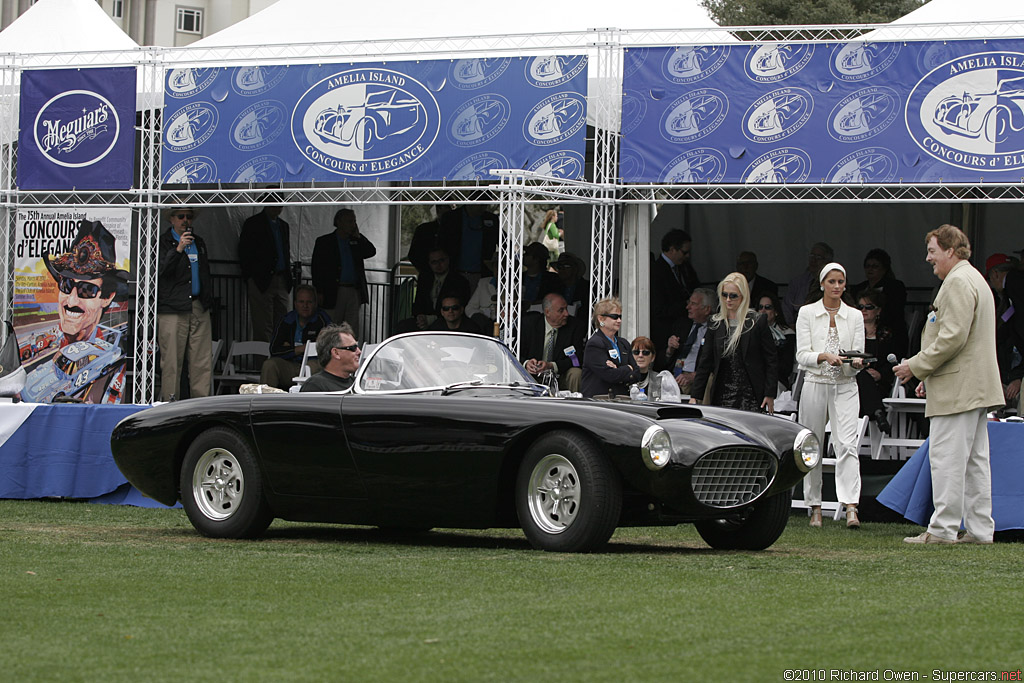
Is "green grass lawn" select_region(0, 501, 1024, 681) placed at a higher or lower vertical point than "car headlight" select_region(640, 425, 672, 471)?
lower

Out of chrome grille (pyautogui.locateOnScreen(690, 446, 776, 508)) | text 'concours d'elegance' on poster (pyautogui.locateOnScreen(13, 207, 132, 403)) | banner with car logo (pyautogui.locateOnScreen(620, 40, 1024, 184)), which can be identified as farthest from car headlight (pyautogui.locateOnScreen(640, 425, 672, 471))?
text 'concours d'elegance' on poster (pyautogui.locateOnScreen(13, 207, 132, 403))

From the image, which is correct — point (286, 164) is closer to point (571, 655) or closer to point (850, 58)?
point (850, 58)

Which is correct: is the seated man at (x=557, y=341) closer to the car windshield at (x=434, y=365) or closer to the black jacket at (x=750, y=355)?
the black jacket at (x=750, y=355)

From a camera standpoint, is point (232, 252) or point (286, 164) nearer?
point (286, 164)

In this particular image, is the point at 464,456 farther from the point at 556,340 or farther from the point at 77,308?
the point at 77,308

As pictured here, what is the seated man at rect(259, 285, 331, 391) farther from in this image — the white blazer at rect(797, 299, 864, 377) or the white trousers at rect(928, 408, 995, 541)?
the white trousers at rect(928, 408, 995, 541)

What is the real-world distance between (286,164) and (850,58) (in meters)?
5.25

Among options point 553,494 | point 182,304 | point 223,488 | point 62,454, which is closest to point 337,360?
point 223,488

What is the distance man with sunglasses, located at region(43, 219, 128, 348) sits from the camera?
46.0ft

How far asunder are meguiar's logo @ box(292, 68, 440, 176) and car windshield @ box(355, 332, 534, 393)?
194 inches

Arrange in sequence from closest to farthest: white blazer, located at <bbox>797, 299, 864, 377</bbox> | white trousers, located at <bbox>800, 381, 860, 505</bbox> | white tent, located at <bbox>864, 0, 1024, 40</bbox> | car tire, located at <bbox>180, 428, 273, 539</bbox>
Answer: car tire, located at <bbox>180, 428, 273, 539</bbox> → white trousers, located at <bbox>800, 381, 860, 505</bbox> → white blazer, located at <bbox>797, 299, 864, 377</bbox> → white tent, located at <bbox>864, 0, 1024, 40</bbox>

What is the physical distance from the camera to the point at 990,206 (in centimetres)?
1568

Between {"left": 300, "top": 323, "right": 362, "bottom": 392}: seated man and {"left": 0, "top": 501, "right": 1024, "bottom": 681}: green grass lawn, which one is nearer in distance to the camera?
{"left": 0, "top": 501, "right": 1024, "bottom": 681}: green grass lawn

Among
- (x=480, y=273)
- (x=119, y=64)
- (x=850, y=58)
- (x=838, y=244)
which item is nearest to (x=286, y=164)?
(x=119, y=64)
